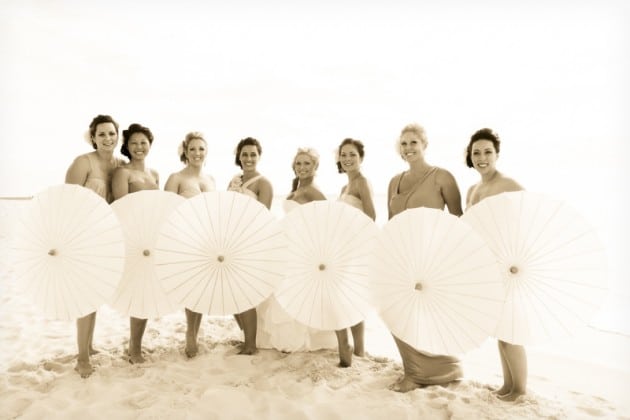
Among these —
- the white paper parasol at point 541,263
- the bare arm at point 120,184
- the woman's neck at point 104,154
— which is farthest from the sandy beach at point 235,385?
the woman's neck at point 104,154

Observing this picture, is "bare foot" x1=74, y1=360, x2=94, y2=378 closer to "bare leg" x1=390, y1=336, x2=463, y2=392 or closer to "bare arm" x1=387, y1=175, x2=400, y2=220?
"bare leg" x1=390, y1=336, x2=463, y2=392

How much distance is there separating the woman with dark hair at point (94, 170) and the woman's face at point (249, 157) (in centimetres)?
123

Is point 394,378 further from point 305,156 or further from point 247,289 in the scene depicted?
point 305,156

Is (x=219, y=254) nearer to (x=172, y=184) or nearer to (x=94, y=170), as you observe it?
(x=172, y=184)

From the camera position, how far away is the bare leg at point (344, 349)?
138 inches

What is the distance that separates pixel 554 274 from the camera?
8.32 feet

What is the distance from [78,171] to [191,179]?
1011mm

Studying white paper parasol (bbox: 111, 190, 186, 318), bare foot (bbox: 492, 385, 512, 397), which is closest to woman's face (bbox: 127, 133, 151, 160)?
white paper parasol (bbox: 111, 190, 186, 318)

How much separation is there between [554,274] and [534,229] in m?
0.33

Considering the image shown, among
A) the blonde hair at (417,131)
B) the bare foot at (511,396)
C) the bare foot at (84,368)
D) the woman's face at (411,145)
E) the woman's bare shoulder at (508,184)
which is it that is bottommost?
the bare foot at (84,368)

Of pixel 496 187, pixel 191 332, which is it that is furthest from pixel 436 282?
pixel 191 332

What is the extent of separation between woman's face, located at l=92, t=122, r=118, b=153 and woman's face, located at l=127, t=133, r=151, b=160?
0.52 feet

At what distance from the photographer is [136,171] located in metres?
3.71

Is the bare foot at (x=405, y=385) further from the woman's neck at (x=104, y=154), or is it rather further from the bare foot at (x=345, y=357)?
the woman's neck at (x=104, y=154)
